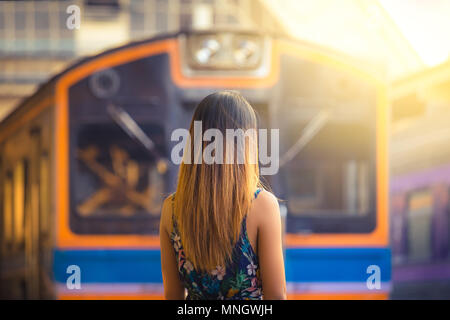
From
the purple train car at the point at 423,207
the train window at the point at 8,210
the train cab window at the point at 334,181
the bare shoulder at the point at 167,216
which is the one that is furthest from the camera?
the purple train car at the point at 423,207

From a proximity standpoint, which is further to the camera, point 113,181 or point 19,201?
point 19,201

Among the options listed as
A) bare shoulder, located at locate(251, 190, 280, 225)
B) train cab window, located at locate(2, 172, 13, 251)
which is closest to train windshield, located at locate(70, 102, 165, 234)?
train cab window, located at locate(2, 172, 13, 251)

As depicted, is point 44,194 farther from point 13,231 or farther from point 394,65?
point 394,65

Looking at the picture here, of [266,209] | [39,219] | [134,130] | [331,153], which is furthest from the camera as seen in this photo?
[39,219]

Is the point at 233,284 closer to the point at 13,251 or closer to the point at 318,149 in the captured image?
the point at 318,149

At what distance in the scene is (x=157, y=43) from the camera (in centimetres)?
385

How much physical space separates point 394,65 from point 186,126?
3401mm

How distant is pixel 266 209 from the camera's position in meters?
1.42

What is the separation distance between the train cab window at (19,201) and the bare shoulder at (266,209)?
3391mm

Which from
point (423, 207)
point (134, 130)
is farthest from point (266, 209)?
point (423, 207)

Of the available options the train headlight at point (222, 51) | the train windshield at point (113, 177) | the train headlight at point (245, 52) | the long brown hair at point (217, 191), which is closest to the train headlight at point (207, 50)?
the train headlight at point (222, 51)

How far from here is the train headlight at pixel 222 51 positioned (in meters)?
3.78

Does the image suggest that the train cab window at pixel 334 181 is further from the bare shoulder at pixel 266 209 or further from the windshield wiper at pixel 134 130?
Answer: the bare shoulder at pixel 266 209
